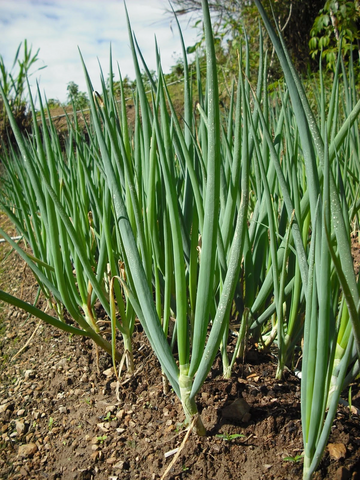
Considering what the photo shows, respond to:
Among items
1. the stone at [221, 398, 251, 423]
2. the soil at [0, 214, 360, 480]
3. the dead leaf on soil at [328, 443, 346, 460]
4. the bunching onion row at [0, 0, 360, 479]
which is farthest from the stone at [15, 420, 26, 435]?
the dead leaf on soil at [328, 443, 346, 460]

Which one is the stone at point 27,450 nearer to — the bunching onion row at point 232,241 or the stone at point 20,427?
the stone at point 20,427

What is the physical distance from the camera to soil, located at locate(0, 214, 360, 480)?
2.21 feet

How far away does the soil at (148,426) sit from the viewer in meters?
0.67

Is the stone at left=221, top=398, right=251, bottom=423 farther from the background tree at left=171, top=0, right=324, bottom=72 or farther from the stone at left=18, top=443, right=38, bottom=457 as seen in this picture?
the background tree at left=171, top=0, right=324, bottom=72

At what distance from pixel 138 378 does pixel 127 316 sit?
6.4 inches

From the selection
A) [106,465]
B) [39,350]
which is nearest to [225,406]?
[106,465]

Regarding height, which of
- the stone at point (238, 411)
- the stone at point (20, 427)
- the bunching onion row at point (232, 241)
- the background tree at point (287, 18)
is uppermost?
the background tree at point (287, 18)

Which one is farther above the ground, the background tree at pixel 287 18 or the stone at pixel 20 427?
the background tree at pixel 287 18

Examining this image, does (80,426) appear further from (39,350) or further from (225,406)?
(39,350)

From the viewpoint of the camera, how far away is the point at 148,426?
81cm

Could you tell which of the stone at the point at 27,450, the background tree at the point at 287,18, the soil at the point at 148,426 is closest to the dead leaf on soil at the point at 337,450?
the soil at the point at 148,426

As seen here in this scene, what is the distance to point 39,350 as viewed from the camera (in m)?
1.28

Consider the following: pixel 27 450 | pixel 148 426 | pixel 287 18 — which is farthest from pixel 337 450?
pixel 287 18

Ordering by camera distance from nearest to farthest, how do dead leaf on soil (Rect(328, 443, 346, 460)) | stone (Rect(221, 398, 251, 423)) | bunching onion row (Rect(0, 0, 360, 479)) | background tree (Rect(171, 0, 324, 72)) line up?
bunching onion row (Rect(0, 0, 360, 479)) → dead leaf on soil (Rect(328, 443, 346, 460)) → stone (Rect(221, 398, 251, 423)) → background tree (Rect(171, 0, 324, 72))
